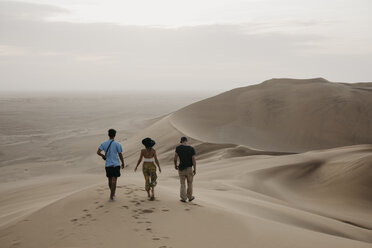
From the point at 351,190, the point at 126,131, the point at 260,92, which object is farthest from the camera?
the point at 126,131

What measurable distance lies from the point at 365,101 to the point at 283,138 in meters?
7.37

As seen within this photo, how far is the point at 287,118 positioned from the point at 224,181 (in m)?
15.2

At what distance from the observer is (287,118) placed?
24578 mm

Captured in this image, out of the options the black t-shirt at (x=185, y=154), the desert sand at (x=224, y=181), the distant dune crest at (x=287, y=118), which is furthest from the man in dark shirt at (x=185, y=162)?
the distant dune crest at (x=287, y=118)

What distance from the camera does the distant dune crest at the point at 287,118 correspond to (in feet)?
72.4

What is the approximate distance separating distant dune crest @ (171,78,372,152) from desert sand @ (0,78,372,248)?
76 millimetres

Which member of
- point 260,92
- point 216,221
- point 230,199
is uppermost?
point 260,92

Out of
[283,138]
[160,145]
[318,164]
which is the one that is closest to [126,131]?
[160,145]

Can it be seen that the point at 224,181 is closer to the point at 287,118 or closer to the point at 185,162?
the point at 185,162

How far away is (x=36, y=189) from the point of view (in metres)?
12.0

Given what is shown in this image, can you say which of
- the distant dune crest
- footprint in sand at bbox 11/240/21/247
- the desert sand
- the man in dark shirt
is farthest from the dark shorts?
the distant dune crest

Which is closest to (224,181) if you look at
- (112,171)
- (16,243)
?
→ (112,171)

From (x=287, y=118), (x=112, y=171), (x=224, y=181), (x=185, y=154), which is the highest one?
(x=185, y=154)

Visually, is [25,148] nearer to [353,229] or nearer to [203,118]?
[203,118]
